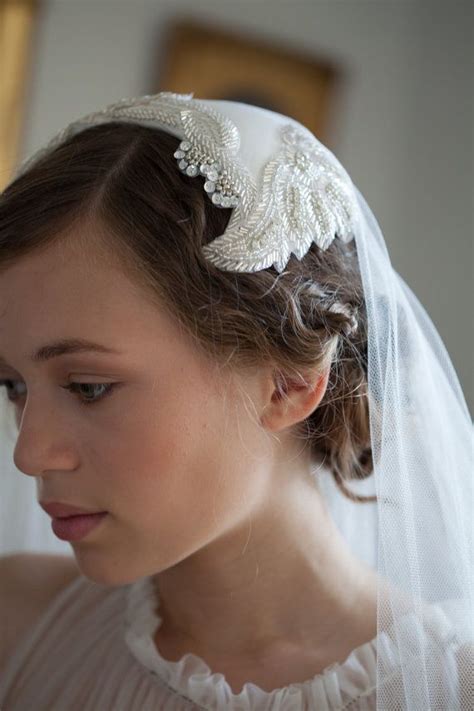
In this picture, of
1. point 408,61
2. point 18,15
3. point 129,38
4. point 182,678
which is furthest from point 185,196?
point 408,61

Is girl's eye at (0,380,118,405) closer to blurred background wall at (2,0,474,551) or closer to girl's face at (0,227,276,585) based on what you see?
girl's face at (0,227,276,585)

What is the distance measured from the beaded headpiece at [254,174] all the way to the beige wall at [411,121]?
1858mm

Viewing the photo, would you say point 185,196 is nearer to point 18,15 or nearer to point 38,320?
point 38,320

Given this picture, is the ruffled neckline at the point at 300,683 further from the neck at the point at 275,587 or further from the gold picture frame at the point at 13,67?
the gold picture frame at the point at 13,67

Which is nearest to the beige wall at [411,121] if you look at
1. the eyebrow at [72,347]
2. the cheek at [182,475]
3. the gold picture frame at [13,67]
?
the gold picture frame at [13,67]

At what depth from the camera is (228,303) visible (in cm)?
91

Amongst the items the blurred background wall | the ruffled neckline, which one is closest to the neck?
the ruffled neckline

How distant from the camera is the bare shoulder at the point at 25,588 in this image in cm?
115

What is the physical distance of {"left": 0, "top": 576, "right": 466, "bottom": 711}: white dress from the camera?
916mm

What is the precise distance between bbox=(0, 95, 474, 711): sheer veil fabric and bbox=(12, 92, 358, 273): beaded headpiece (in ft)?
0.05

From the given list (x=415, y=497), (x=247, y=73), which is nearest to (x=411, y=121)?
(x=247, y=73)

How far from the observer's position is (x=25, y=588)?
118 centimetres

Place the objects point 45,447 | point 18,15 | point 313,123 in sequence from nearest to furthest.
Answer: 1. point 45,447
2. point 18,15
3. point 313,123

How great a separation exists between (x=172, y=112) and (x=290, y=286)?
0.24m
